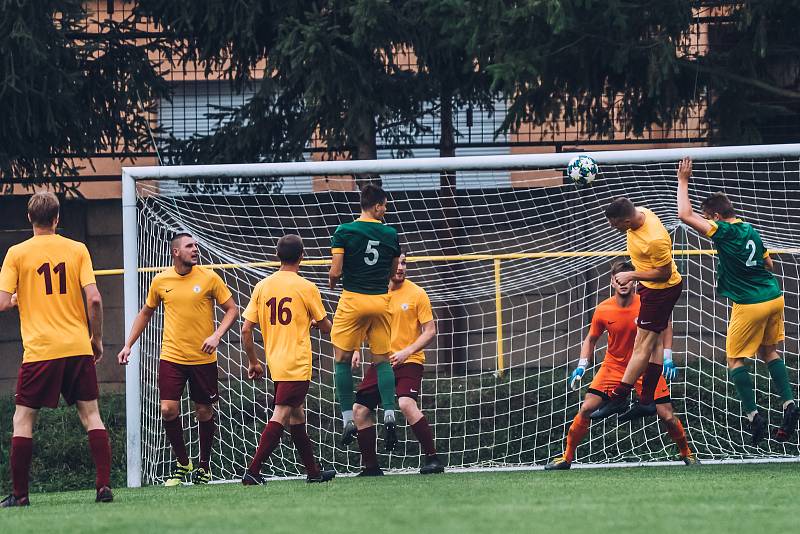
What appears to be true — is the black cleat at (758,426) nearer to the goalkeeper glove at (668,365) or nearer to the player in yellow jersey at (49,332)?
the goalkeeper glove at (668,365)

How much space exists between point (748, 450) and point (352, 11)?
5718 millimetres

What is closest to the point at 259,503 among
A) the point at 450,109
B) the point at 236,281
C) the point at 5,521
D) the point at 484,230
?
the point at 5,521

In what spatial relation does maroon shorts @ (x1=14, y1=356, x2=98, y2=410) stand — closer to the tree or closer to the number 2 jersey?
the number 2 jersey

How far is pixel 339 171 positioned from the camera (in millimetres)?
10445

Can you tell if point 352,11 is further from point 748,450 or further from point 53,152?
point 748,450

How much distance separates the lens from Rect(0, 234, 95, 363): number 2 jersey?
7656 mm

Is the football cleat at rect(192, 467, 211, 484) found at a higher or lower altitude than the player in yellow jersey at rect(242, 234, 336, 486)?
lower

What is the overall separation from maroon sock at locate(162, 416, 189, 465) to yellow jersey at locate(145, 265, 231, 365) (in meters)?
0.51

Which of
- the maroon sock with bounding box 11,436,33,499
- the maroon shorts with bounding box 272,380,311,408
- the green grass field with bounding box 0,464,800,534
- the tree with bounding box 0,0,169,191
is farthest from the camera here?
the tree with bounding box 0,0,169,191

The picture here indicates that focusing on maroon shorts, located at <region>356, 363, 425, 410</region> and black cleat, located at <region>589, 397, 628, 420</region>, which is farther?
maroon shorts, located at <region>356, 363, 425, 410</region>

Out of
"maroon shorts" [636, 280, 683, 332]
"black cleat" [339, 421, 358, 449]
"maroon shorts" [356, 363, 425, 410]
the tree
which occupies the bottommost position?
"black cleat" [339, 421, 358, 449]

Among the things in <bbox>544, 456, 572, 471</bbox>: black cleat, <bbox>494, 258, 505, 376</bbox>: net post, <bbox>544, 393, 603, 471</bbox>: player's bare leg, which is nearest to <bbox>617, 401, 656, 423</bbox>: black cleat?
<bbox>544, 393, 603, 471</bbox>: player's bare leg

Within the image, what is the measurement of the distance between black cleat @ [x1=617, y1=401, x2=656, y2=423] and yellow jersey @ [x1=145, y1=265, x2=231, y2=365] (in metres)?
3.23

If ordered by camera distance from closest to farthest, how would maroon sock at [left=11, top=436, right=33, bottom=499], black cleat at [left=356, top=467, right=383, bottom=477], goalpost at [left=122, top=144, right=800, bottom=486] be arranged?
1. maroon sock at [left=11, top=436, right=33, bottom=499]
2. black cleat at [left=356, top=467, right=383, bottom=477]
3. goalpost at [left=122, top=144, right=800, bottom=486]
